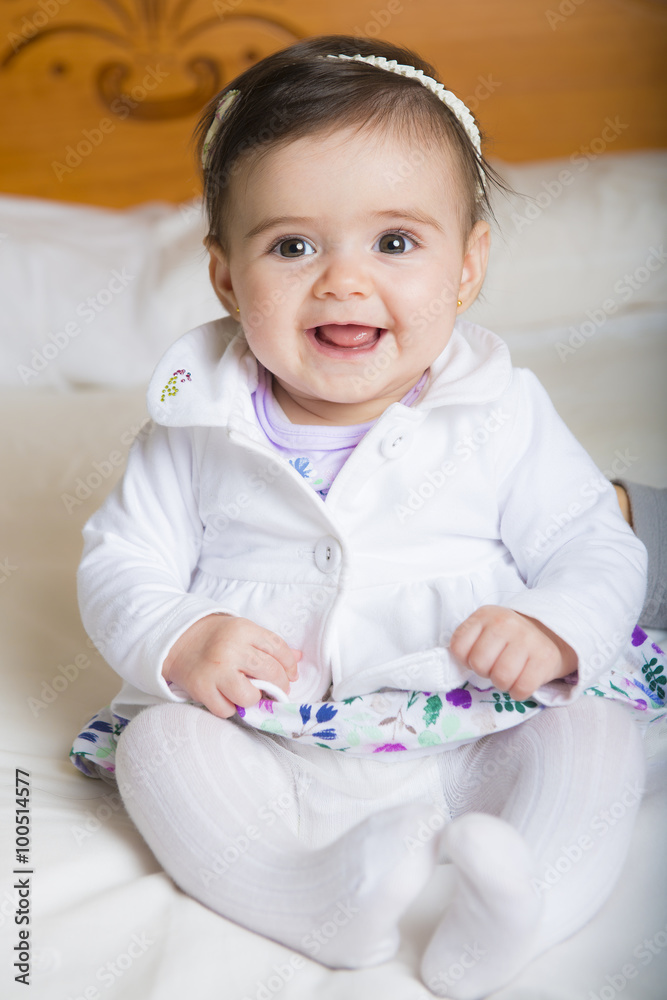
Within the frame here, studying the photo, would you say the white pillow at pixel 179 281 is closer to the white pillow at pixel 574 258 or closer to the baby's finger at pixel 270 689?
the white pillow at pixel 574 258

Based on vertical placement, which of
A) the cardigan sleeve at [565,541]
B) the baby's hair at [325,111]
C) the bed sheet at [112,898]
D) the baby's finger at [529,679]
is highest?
the baby's hair at [325,111]

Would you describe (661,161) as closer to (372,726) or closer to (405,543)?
(405,543)

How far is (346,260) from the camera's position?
0.94 metres

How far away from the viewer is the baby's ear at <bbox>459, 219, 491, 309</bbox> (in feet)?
3.52

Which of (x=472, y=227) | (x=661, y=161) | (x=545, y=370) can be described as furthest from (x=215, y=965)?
(x=661, y=161)

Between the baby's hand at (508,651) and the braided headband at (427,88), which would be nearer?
the baby's hand at (508,651)

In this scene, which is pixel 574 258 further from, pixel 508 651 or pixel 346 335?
pixel 508 651

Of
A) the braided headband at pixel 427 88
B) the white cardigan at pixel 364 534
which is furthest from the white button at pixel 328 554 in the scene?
the braided headband at pixel 427 88

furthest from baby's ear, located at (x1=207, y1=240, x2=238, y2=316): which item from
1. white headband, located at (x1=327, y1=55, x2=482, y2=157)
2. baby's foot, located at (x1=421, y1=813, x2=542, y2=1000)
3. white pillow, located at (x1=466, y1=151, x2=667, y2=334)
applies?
white pillow, located at (x1=466, y1=151, x2=667, y2=334)

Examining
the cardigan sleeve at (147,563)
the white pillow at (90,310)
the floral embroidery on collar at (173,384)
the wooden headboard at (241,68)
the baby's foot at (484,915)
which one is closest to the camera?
the baby's foot at (484,915)

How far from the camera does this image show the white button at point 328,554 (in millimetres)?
948

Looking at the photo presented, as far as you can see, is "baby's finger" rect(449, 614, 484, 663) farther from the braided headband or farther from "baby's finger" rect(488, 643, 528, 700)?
the braided headband

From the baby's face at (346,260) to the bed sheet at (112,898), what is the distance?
1.56ft

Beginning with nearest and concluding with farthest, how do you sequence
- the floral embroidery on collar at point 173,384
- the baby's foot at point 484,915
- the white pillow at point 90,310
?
the baby's foot at point 484,915 < the floral embroidery on collar at point 173,384 < the white pillow at point 90,310
